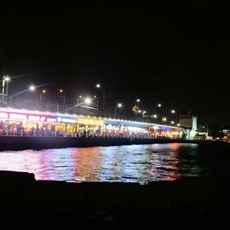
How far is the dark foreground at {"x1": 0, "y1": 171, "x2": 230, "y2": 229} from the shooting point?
37.5 ft

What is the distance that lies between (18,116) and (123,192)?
6740 cm

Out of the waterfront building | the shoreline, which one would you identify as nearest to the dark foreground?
the shoreline

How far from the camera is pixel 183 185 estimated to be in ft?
45.0

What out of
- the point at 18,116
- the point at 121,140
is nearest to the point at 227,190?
the point at 18,116

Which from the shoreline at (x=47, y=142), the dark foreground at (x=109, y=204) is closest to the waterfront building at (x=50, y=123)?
the shoreline at (x=47, y=142)

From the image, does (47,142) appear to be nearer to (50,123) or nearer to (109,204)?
(50,123)

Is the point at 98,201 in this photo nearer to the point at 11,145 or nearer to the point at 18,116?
the point at 11,145

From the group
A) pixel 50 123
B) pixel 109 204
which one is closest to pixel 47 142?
pixel 50 123

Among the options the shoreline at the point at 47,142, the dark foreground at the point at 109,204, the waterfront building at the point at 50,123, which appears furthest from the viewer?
the waterfront building at the point at 50,123

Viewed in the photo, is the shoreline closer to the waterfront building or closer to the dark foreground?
the waterfront building

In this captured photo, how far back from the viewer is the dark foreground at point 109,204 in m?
11.4

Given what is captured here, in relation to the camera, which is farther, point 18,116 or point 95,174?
point 18,116

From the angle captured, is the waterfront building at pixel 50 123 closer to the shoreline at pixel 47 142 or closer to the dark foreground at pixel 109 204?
the shoreline at pixel 47 142

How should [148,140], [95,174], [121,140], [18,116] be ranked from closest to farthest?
[95,174] < [18,116] < [121,140] < [148,140]
